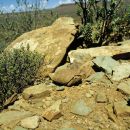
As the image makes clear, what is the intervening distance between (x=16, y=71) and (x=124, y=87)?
213 cm

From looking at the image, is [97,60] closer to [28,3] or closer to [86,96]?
[86,96]

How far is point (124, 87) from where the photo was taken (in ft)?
17.8

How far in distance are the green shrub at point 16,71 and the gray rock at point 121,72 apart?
1633 mm

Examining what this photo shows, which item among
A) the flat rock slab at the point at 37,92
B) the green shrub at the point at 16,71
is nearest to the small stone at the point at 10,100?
the flat rock slab at the point at 37,92

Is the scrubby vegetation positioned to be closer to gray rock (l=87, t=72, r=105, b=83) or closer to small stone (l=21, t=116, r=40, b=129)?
gray rock (l=87, t=72, r=105, b=83)

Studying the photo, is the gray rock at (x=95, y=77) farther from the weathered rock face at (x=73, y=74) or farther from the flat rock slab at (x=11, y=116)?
the flat rock slab at (x=11, y=116)

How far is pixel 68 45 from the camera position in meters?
8.06

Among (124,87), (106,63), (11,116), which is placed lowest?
(11,116)

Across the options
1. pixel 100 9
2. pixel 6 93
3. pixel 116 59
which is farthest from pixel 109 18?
pixel 6 93

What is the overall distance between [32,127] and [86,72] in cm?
190

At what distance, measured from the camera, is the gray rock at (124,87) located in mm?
5305

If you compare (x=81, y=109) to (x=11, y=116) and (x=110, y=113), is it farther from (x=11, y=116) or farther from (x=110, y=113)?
(x=11, y=116)

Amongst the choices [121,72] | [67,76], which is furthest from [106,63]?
[67,76]

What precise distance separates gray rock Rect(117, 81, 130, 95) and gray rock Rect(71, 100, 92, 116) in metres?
0.67
